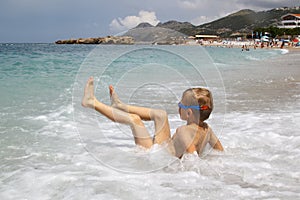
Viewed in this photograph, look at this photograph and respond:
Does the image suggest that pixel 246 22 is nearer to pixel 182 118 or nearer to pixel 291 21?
pixel 291 21

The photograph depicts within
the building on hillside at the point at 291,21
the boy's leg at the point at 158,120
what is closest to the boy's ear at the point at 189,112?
the boy's leg at the point at 158,120

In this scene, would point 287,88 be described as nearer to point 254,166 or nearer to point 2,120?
point 254,166

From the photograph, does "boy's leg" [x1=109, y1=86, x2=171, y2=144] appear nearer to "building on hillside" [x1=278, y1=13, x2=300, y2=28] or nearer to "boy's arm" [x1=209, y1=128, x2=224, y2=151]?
"boy's arm" [x1=209, y1=128, x2=224, y2=151]

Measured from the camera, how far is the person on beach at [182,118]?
3.10m

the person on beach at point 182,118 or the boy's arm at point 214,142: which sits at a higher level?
the person on beach at point 182,118

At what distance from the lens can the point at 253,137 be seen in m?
4.16

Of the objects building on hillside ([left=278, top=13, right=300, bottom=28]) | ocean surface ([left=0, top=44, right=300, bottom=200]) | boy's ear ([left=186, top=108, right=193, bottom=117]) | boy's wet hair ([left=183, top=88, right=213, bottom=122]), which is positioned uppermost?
building on hillside ([left=278, top=13, right=300, bottom=28])

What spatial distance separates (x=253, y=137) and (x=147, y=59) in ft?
5.46

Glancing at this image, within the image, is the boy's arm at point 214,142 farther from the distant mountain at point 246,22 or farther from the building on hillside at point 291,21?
the distant mountain at point 246,22

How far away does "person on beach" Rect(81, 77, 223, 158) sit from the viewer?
3098 mm

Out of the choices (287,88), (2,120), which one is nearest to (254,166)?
(2,120)

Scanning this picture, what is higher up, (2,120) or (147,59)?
(147,59)

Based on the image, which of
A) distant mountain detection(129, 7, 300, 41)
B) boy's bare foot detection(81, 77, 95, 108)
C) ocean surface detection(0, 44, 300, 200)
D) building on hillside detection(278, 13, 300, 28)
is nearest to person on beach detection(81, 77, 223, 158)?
boy's bare foot detection(81, 77, 95, 108)

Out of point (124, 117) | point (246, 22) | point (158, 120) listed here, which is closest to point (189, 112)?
point (158, 120)
